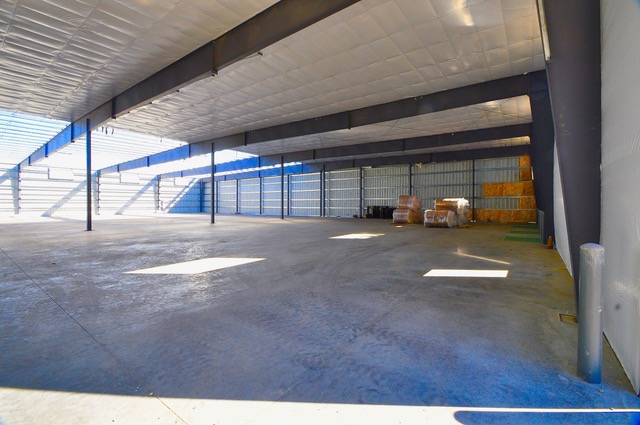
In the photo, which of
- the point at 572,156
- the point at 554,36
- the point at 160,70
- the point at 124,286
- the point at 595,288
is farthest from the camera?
the point at 160,70

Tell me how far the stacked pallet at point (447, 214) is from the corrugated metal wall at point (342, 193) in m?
11.8

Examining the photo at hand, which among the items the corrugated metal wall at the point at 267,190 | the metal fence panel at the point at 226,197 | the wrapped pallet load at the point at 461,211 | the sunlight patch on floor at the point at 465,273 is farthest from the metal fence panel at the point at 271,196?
the sunlight patch on floor at the point at 465,273

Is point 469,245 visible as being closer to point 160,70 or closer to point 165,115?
point 160,70

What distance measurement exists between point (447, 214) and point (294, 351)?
1578cm

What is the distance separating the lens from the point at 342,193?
99.6 ft

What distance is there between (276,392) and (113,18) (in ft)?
27.3

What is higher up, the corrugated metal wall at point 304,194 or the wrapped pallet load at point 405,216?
the corrugated metal wall at point 304,194

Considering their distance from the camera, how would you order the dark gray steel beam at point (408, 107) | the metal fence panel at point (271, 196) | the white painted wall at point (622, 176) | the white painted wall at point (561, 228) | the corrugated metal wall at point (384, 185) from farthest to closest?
the metal fence panel at point (271, 196) < the corrugated metal wall at point (384, 185) < the dark gray steel beam at point (408, 107) < the white painted wall at point (561, 228) < the white painted wall at point (622, 176)

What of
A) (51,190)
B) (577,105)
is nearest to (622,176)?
(577,105)

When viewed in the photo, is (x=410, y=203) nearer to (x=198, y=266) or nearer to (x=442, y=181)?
(x=442, y=181)

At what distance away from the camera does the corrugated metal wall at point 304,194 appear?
3231 cm

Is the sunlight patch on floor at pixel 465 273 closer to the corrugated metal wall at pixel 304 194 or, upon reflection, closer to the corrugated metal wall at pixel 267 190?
the corrugated metal wall at pixel 267 190

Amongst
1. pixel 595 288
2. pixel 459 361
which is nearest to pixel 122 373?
pixel 459 361

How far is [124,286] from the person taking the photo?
5.01 m
